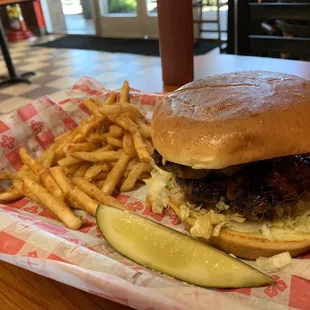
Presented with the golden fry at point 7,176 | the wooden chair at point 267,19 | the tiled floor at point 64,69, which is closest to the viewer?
the golden fry at point 7,176

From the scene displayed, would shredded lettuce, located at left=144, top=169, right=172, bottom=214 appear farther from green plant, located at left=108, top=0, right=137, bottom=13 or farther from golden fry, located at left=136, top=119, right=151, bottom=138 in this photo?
green plant, located at left=108, top=0, right=137, bottom=13

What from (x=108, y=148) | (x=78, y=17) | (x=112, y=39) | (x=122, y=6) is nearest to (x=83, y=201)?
(x=108, y=148)

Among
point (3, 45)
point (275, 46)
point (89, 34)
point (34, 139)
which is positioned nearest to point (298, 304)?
point (34, 139)

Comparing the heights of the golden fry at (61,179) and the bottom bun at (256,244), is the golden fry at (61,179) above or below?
above

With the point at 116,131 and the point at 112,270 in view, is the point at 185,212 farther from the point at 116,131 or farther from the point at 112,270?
the point at 116,131

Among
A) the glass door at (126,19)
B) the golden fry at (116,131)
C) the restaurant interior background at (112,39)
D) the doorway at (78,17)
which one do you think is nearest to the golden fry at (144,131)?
the golden fry at (116,131)

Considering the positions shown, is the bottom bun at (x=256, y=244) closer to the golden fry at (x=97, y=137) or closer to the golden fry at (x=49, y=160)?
the golden fry at (x=97, y=137)

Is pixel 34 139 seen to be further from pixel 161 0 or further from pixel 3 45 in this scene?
pixel 3 45
